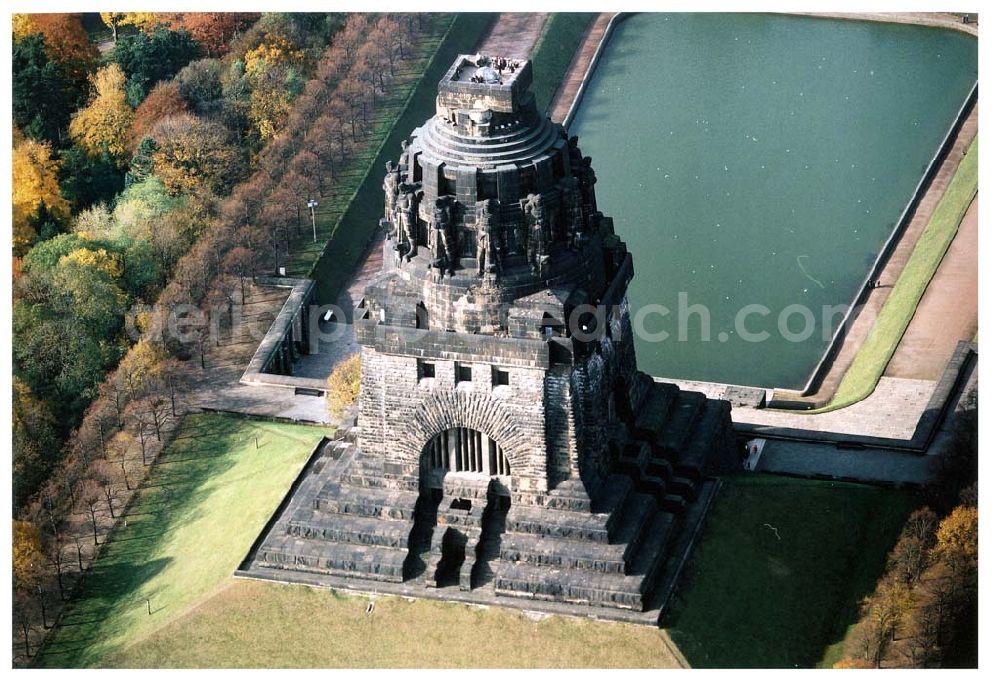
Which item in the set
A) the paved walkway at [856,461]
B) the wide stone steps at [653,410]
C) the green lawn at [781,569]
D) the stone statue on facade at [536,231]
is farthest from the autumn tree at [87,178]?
the stone statue on facade at [536,231]

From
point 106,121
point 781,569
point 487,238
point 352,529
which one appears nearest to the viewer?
point 487,238

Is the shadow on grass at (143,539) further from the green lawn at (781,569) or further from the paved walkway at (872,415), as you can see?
the paved walkway at (872,415)

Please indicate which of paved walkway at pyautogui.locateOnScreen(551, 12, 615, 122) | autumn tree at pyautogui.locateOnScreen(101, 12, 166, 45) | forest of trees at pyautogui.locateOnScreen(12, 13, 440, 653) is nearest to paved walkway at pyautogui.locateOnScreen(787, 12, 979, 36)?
paved walkway at pyautogui.locateOnScreen(551, 12, 615, 122)

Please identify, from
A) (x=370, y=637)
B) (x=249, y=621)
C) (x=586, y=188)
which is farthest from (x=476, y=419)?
(x=249, y=621)

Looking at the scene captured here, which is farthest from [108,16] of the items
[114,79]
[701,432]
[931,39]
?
[701,432]

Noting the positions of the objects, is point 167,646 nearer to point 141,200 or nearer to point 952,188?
point 141,200

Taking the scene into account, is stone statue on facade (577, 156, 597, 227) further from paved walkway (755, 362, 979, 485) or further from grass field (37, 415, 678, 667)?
Answer: paved walkway (755, 362, 979, 485)

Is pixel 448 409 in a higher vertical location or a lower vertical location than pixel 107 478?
higher

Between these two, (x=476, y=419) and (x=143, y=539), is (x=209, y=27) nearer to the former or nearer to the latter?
(x=143, y=539)
